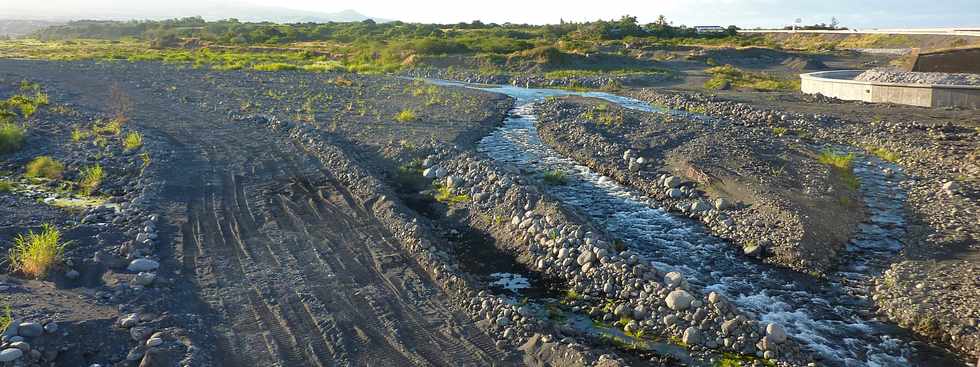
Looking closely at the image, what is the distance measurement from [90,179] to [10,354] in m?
9.69

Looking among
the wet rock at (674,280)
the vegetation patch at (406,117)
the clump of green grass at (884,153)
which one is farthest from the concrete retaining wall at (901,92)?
the wet rock at (674,280)

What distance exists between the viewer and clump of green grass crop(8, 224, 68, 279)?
1018cm

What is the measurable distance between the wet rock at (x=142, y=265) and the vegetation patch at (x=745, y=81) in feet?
106

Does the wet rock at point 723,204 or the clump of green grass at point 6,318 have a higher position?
the wet rock at point 723,204

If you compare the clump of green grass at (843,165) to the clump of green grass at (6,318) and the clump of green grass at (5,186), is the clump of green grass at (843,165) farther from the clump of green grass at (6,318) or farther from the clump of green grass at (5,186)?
the clump of green grass at (5,186)

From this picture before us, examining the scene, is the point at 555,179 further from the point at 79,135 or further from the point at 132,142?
the point at 79,135

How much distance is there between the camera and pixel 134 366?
8016 mm

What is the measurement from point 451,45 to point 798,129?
37278mm

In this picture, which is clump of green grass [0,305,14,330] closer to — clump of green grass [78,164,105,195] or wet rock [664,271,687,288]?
clump of green grass [78,164,105,195]

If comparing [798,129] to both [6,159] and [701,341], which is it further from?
[6,159]

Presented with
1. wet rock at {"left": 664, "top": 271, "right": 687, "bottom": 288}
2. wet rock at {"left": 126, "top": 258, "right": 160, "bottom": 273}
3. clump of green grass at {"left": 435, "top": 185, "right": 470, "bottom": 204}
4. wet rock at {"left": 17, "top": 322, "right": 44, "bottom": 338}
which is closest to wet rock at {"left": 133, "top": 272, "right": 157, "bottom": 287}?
wet rock at {"left": 126, "top": 258, "right": 160, "bottom": 273}

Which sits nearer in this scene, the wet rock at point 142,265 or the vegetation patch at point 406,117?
the wet rock at point 142,265

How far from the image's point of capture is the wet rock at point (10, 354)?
750 centimetres

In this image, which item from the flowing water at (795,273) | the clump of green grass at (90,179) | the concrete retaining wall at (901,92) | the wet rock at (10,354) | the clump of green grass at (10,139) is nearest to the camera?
the wet rock at (10,354)
